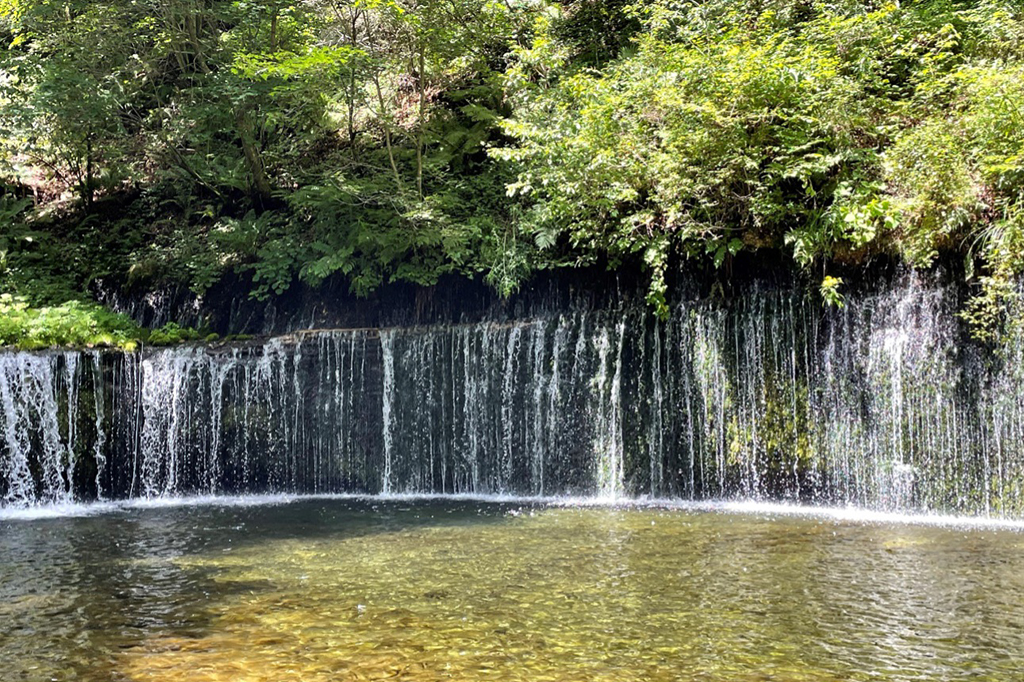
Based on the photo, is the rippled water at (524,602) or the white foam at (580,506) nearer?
the rippled water at (524,602)

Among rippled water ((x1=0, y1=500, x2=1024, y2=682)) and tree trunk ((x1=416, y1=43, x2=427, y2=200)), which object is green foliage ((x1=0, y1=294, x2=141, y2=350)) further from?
tree trunk ((x1=416, y1=43, x2=427, y2=200))

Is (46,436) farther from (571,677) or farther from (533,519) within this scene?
(571,677)

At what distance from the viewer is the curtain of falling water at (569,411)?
10.1 m

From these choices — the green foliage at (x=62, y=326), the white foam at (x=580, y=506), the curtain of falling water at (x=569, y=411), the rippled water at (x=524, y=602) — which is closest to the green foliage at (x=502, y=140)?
the curtain of falling water at (x=569, y=411)

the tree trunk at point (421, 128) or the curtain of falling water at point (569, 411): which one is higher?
the tree trunk at point (421, 128)

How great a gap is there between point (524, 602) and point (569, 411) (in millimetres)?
6628

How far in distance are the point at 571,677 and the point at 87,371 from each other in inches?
429

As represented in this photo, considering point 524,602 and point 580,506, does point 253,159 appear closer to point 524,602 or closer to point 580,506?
point 580,506

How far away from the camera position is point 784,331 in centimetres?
1120

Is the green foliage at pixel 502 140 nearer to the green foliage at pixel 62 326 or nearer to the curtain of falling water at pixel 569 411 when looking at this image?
the curtain of falling water at pixel 569 411

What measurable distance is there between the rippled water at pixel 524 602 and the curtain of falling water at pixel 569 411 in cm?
142

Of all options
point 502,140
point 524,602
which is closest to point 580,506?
point 524,602

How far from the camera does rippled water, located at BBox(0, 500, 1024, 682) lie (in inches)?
194

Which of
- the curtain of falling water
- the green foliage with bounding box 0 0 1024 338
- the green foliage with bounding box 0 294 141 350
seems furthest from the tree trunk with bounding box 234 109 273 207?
the curtain of falling water
